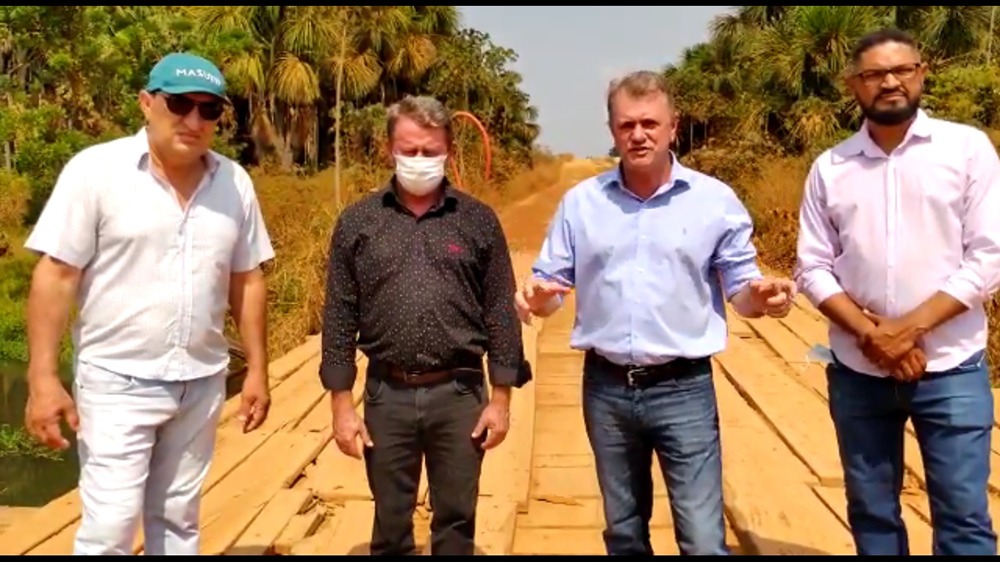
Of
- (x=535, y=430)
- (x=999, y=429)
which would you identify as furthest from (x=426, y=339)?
(x=999, y=429)

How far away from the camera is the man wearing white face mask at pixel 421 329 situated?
9.05 ft

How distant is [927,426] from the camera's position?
265 centimetres

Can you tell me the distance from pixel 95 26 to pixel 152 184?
1039 centimetres

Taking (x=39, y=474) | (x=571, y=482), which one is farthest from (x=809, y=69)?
(x=571, y=482)

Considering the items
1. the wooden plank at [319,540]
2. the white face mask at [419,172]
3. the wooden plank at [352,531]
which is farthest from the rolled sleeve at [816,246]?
the wooden plank at [319,540]

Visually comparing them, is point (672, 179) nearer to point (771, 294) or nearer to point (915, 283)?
point (771, 294)

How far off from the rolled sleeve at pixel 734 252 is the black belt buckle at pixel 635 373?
270 mm

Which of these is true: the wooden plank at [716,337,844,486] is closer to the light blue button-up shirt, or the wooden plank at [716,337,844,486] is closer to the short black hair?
the light blue button-up shirt

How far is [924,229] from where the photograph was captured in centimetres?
260

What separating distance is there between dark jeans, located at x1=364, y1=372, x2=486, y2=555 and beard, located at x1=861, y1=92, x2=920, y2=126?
44.8 inches

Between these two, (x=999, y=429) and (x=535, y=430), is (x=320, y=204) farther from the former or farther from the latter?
(x=999, y=429)

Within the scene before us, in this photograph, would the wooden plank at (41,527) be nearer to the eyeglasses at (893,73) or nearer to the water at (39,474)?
the eyeglasses at (893,73)

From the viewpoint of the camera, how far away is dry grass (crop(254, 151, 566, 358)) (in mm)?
8094

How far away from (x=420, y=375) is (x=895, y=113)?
4.18ft
